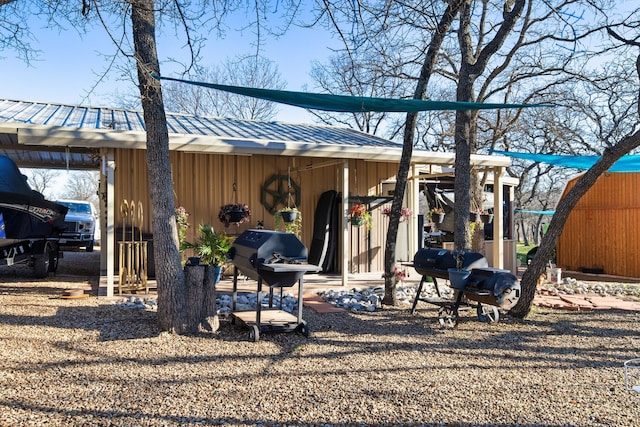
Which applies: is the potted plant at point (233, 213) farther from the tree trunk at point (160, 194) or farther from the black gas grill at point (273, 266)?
the tree trunk at point (160, 194)

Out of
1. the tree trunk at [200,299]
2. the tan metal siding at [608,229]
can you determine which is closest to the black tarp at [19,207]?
the tree trunk at [200,299]

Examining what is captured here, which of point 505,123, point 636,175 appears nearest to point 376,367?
point 636,175

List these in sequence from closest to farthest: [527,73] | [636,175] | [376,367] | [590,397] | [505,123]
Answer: [590,397]
[376,367]
[636,175]
[527,73]
[505,123]

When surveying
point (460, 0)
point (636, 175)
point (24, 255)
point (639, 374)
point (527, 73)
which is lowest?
point (639, 374)

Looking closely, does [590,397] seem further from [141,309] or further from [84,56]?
[84,56]

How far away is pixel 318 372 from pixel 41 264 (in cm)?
717

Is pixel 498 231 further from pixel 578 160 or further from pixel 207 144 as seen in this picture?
pixel 207 144

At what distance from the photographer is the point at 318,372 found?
4410mm

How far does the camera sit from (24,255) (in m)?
8.86

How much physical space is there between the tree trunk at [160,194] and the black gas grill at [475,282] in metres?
3.13

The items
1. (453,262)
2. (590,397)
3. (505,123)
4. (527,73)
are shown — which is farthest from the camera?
(505,123)

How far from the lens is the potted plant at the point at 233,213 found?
30.5 feet

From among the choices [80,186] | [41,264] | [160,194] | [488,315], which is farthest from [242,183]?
[80,186]

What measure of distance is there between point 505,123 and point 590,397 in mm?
19353
